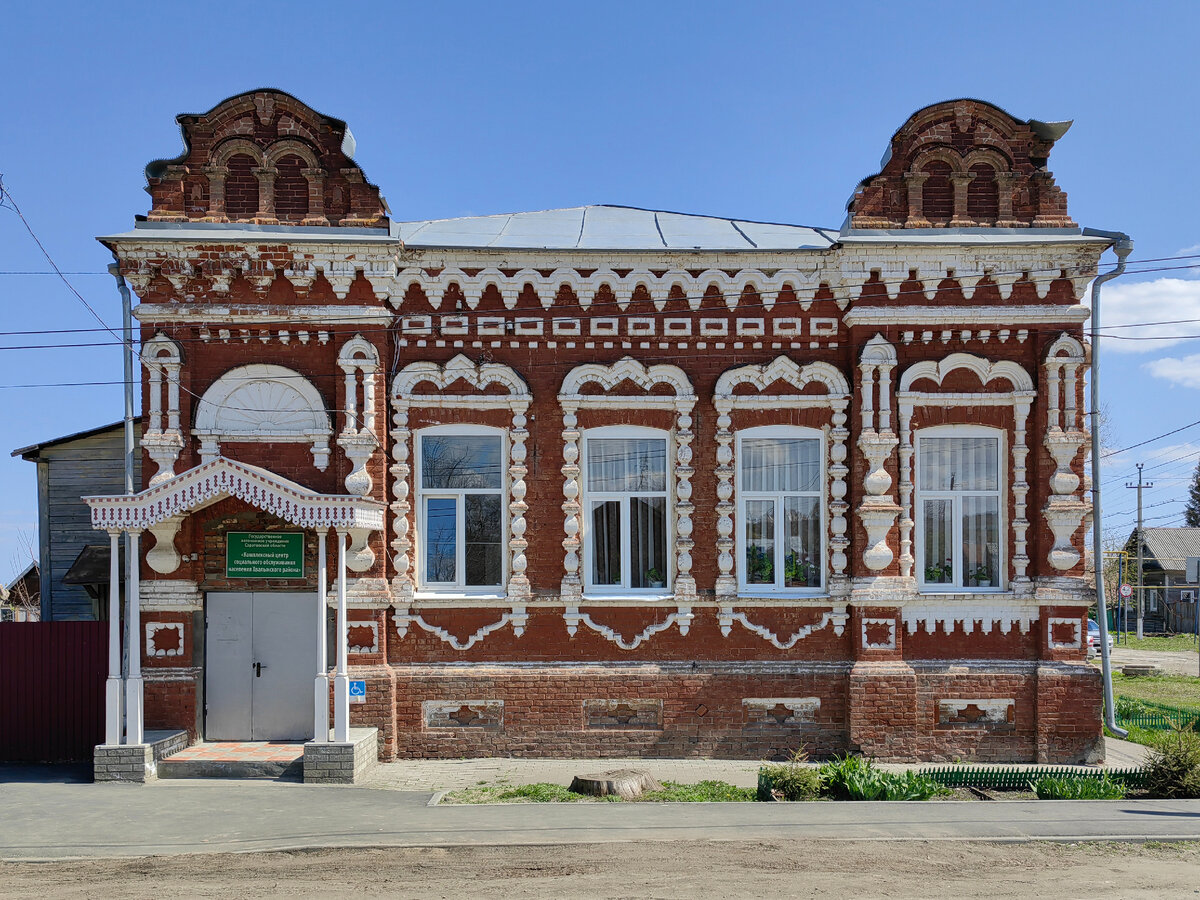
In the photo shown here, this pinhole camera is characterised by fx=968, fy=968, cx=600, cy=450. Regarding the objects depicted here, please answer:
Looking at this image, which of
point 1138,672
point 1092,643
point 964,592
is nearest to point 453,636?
point 964,592

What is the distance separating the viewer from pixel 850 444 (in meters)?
11.9

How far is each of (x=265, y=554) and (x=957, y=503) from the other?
27.7ft

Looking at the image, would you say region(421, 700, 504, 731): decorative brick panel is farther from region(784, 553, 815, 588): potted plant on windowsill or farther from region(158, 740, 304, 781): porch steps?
region(784, 553, 815, 588): potted plant on windowsill

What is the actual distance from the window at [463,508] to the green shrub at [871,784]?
453cm

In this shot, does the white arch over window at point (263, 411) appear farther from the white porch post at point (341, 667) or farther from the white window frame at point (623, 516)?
the white window frame at point (623, 516)

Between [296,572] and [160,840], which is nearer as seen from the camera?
[160,840]

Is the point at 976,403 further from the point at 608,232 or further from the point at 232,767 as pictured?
the point at 232,767

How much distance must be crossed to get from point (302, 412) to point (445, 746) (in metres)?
4.35

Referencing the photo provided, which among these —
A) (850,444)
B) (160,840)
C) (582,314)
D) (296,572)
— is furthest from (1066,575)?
(160,840)

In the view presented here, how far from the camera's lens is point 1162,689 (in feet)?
68.9

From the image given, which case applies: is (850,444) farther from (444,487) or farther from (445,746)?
(445,746)

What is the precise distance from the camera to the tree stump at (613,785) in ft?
31.7

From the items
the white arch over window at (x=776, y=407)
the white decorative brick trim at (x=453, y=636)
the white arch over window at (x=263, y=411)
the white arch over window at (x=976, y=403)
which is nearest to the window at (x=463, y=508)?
the white decorative brick trim at (x=453, y=636)

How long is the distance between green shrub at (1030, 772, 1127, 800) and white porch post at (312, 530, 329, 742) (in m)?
7.50
